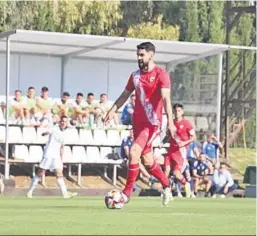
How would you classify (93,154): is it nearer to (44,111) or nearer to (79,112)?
(79,112)

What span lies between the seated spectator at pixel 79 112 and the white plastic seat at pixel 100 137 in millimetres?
468

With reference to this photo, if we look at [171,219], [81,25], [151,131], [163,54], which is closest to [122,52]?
[163,54]

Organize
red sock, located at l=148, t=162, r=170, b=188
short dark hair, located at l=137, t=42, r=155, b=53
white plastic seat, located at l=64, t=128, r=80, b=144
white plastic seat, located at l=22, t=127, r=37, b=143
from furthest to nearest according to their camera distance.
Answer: white plastic seat, located at l=64, t=128, r=80, b=144 → white plastic seat, located at l=22, t=127, r=37, b=143 → red sock, located at l=148, t=162, r=170, b=188 → short dark hair, located at l=137, t=42, r=155, b=53

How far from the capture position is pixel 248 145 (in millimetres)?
52875

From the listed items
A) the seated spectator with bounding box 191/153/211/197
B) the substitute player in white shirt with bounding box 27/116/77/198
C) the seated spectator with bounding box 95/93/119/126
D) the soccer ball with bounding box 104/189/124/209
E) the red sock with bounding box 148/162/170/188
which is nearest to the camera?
the soccer ball with bounding box 104/189/124/209

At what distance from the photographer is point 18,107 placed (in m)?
30.0

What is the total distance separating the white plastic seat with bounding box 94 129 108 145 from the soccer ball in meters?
16.6

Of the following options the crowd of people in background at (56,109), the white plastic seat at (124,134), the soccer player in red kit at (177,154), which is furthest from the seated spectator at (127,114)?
the soccer player in red kit at (177,154)

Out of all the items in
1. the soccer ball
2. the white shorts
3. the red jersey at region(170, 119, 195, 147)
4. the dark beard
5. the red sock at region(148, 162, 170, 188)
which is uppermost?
the dark beard

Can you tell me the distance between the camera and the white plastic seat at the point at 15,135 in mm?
29719

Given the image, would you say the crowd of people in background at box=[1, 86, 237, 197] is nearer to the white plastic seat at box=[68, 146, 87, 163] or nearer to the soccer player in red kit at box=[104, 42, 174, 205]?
the white plastic seat at box=[68, 146, 87, 163]

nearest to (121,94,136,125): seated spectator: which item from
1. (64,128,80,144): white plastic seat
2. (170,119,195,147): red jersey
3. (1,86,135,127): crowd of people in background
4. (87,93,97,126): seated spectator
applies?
(1,86,135,127): crowd of people in background

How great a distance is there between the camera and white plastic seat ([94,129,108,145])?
31.3 metres

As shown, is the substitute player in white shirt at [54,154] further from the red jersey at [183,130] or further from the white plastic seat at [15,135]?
the white plastic seat at [15,135]
